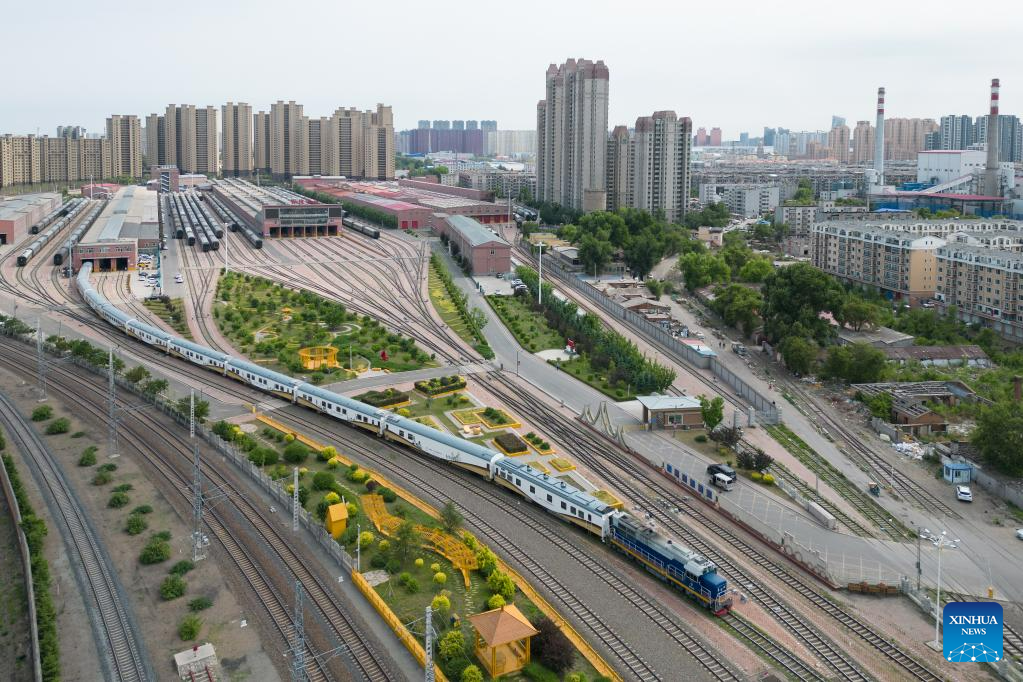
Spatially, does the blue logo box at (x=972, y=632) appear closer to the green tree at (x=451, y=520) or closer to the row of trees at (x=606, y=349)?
the green tree at (x=451, y=520)

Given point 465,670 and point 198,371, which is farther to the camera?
point 198,371

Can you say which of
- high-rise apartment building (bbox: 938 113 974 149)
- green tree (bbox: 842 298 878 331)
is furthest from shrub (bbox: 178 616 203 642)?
high-rise apartment building (bbox: 938 113 974 149)

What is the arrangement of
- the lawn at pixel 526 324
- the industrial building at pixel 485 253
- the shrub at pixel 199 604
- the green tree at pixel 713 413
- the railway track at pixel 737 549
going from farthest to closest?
the industrial building at pixel 485 253
the lawn at pixel 526 324
the green tree at pixel 713 413
the shrub at pixel 199 604
the railway track at pixel 737 549

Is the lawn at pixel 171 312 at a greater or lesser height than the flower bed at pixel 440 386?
greater

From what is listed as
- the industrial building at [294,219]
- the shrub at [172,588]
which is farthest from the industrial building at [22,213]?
the shrub at [172,588]

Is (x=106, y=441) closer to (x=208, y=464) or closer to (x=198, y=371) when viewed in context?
(x=208, y=464)

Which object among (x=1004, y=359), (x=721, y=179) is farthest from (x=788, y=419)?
(x=721, y=179)

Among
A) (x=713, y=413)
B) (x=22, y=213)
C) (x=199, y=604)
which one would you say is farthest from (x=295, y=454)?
(x=22, y=213)

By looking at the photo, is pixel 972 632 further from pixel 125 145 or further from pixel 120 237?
pixel 125 145
